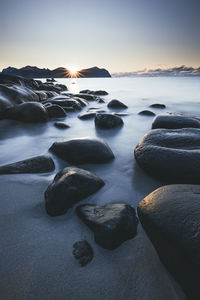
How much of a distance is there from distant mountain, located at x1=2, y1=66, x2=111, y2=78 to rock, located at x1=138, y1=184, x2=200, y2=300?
84101mm

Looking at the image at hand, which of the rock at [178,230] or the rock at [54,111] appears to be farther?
the rock at [54,111]

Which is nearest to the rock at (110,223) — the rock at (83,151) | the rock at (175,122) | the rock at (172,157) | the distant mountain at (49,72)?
the rock at (172,157)

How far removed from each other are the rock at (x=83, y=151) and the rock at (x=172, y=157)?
423 mm

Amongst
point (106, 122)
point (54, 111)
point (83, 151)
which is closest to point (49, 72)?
point (54, 111)

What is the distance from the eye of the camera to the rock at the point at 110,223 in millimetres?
909

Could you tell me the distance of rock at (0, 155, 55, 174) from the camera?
5.24 feet

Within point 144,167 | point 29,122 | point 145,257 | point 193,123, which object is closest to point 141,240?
point 145,257

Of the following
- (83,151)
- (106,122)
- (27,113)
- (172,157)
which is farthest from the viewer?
(27,113)

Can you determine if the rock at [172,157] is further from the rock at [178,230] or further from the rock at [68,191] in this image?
the rock at [68,191]

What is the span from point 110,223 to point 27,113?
131 inches

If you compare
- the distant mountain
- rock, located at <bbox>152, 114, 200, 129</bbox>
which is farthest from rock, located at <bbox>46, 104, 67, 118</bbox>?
the distant mountain

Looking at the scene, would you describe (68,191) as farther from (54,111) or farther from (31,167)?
(54,111)

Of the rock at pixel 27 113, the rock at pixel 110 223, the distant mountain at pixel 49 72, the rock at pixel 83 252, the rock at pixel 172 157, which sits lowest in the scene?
the rock at pixel 83 252

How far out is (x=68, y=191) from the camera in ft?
3.84
